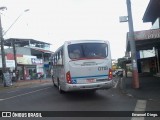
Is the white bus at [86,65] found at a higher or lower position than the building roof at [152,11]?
lower

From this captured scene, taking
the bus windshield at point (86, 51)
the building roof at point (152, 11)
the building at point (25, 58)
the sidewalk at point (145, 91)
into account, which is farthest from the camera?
the building at point (25, 58)

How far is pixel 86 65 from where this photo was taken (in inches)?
598

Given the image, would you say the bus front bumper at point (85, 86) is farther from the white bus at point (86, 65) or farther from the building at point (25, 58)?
the building at point (25, 58)

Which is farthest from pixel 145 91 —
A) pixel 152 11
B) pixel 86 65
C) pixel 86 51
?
pixel 152 11

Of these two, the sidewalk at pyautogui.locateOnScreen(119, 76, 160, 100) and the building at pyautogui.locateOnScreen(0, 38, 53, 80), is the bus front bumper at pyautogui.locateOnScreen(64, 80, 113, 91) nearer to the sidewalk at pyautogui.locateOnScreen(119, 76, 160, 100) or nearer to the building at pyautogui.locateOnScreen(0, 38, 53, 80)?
the sidewalk at pyautogui.locateOnScreen(119, 76, 160, 100)

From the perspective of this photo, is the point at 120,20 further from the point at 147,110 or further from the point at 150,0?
the point at 147,110

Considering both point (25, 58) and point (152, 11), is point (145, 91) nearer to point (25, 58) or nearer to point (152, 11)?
point (152, 11)

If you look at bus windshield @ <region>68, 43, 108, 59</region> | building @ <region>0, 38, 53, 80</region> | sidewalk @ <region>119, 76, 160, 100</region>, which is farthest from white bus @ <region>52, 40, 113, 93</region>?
building @ <region>0, 38, 53, 80</region>

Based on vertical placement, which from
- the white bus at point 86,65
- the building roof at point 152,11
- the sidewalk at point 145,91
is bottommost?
the sidewalk at point 145,91

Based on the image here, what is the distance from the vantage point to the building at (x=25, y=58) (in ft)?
174

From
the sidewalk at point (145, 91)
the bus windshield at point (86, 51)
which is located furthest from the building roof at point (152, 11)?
the bus windshield at point (86, 51)

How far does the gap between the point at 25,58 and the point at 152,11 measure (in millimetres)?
36697

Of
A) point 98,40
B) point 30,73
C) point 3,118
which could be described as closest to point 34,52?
point 30,73

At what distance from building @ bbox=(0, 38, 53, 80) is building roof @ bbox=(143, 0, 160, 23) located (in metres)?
26.2
